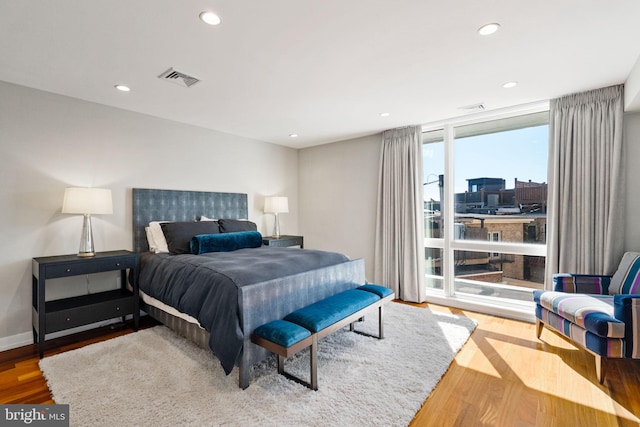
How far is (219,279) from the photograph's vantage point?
235 cm

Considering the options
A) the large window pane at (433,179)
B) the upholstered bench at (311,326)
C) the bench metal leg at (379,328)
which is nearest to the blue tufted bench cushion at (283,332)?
the upholstered bench at (311,326)

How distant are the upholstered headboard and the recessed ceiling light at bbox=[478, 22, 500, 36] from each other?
368 cm

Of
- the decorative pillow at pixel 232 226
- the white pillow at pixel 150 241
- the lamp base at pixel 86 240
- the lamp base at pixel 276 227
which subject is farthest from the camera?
the lamp base at pixel 276 227

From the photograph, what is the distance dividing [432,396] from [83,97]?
4289 mm

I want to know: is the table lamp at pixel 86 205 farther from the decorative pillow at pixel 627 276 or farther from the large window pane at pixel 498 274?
the decorative pillow at pixel 627 276

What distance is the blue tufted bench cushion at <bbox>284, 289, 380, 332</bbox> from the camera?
225 centimetres

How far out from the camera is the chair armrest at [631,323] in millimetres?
2111

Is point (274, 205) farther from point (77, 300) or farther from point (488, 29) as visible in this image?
point (488, 29)

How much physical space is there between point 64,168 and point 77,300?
1378mm

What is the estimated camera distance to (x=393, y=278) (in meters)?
4.41

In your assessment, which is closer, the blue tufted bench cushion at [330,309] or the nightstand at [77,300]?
the blue tufted bench cushion at [330,309]

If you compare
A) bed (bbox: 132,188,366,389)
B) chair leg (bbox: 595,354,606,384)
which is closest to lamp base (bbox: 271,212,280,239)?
bed (bbox: 132,188,366,389)

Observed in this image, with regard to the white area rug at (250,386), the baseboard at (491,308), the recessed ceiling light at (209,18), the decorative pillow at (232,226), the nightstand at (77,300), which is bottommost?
the white area rug at (250,386)

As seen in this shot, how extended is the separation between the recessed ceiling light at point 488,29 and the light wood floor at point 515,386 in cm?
251
